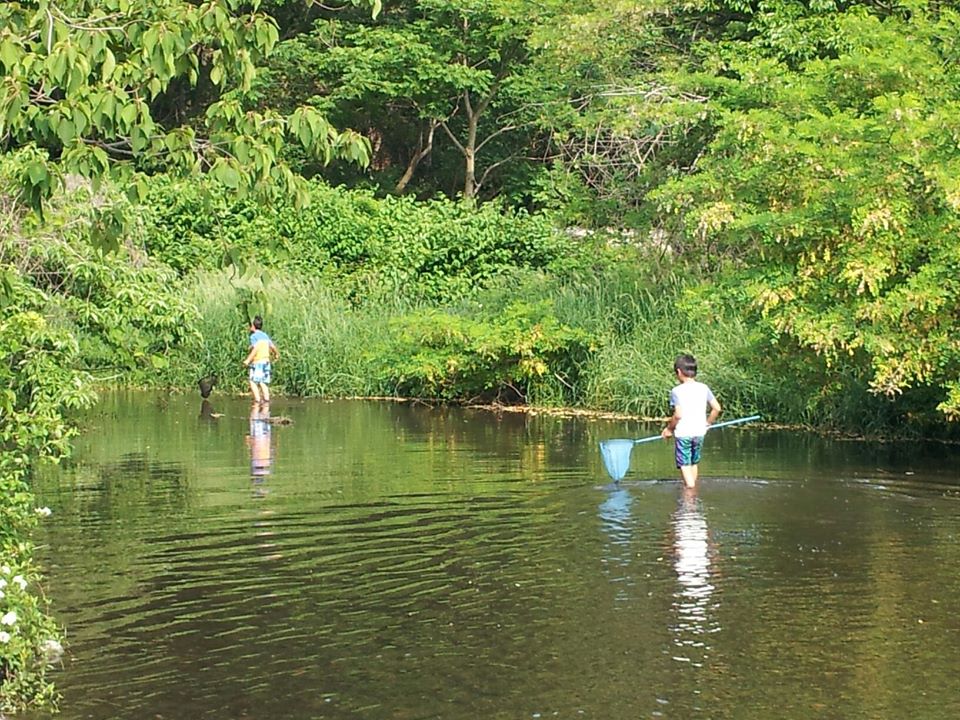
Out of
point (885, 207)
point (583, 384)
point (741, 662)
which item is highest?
point (885, 207)

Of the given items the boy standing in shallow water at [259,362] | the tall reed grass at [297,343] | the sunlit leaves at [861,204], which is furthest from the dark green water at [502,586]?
the tall reed grass at [297,343]

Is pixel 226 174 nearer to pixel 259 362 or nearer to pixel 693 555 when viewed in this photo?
pixel 693 555

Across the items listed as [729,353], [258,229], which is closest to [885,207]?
[729,353]

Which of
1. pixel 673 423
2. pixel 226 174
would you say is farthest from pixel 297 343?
pixel 226 174

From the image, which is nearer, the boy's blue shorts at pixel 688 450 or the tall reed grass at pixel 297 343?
the boy's blue shorts at pixel 688 450

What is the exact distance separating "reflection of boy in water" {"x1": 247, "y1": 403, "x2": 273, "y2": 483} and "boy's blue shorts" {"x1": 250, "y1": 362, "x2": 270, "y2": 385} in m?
0.46

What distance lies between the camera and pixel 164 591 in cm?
1154

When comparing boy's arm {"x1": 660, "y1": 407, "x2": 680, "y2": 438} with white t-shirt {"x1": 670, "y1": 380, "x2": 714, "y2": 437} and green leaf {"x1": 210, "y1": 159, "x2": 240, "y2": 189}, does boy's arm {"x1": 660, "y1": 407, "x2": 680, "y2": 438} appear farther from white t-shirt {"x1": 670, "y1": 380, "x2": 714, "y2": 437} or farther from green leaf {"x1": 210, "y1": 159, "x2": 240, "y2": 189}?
green leaf {"x1": 210, "y1": 159, "x2": 240, "y2": 189}

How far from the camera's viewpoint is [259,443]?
73.3 ft

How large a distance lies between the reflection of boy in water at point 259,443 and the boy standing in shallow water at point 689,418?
4.70 m

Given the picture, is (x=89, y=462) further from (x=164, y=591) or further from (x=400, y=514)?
(x=164, y=591)

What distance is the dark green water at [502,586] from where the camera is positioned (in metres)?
8.85

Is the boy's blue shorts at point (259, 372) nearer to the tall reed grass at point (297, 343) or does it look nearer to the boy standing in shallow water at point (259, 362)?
the boy standing in shallow water at point (259, 362)

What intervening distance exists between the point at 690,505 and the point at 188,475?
6.08 m
